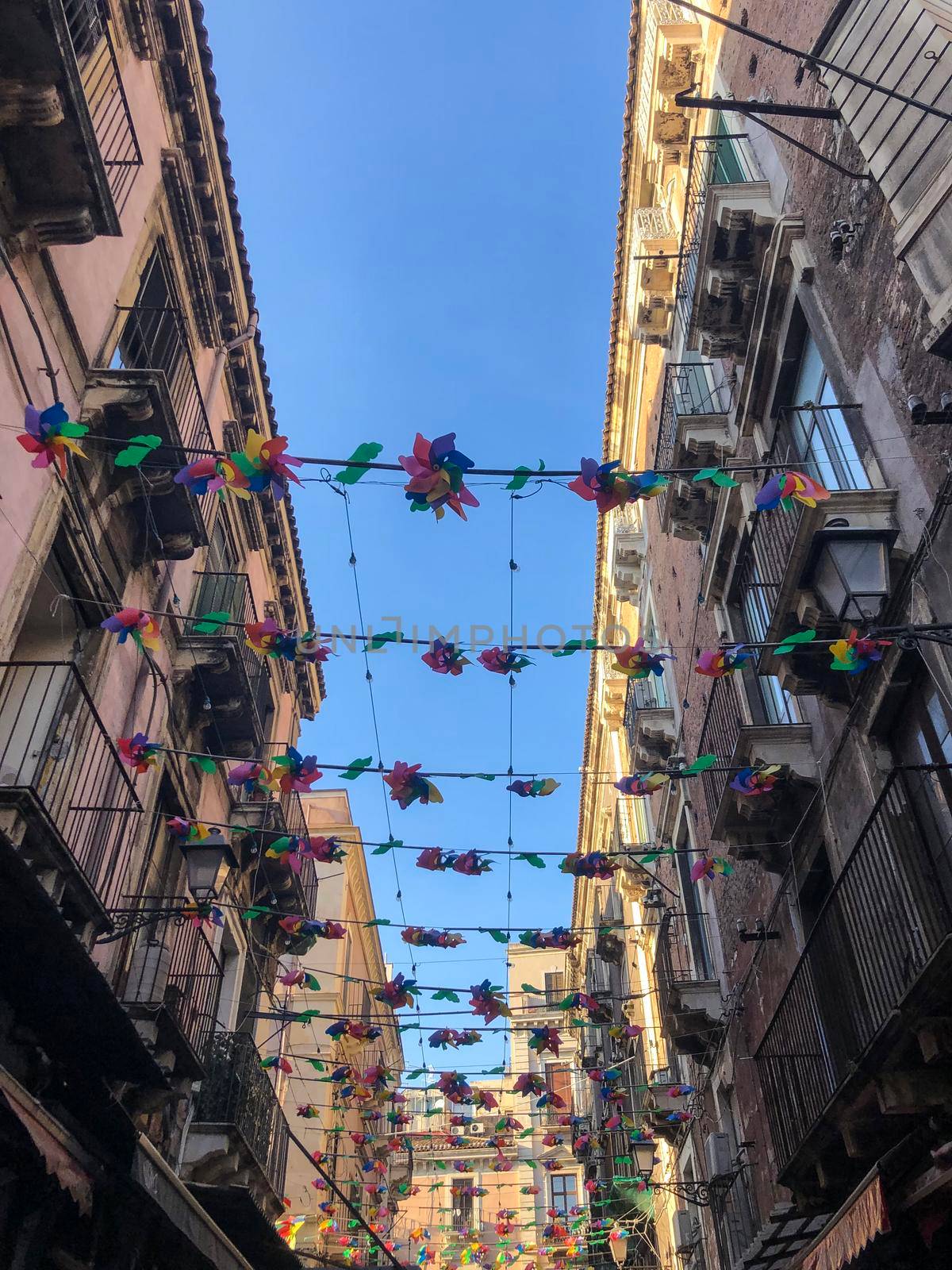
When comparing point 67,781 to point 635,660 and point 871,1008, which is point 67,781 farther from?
point 871,1008

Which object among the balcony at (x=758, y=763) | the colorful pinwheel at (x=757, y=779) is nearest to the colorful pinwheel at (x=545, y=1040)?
the balcony at (x=758, y=763)

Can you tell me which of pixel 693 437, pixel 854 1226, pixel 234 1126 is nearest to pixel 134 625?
pixel 854 1226

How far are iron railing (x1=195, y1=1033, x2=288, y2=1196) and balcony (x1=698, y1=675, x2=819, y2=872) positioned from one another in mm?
6165

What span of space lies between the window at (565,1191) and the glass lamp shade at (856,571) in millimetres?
40569

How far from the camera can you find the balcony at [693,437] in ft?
40.5

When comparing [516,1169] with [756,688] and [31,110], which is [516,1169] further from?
[31,110]

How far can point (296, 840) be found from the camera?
34.4ft

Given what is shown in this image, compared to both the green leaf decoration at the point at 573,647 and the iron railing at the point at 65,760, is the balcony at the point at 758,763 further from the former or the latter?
the iron railing at the point at 65,760

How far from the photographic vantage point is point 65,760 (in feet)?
26.2

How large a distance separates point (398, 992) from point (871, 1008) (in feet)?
25.6

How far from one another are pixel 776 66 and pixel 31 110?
7501 millimetres

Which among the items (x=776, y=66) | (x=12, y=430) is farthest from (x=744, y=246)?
(x=12, y=430)

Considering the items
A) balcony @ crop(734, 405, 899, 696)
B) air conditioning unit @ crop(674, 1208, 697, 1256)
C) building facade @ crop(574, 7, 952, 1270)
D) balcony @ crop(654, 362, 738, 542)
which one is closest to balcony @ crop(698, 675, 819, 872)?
building facade @ crop(574, 7, 952, 1270)

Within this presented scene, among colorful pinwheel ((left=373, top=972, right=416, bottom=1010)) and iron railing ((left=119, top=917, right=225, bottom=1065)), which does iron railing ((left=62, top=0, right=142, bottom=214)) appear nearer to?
iron railing ((left=119, top=917, right=225, bottom=1065))
